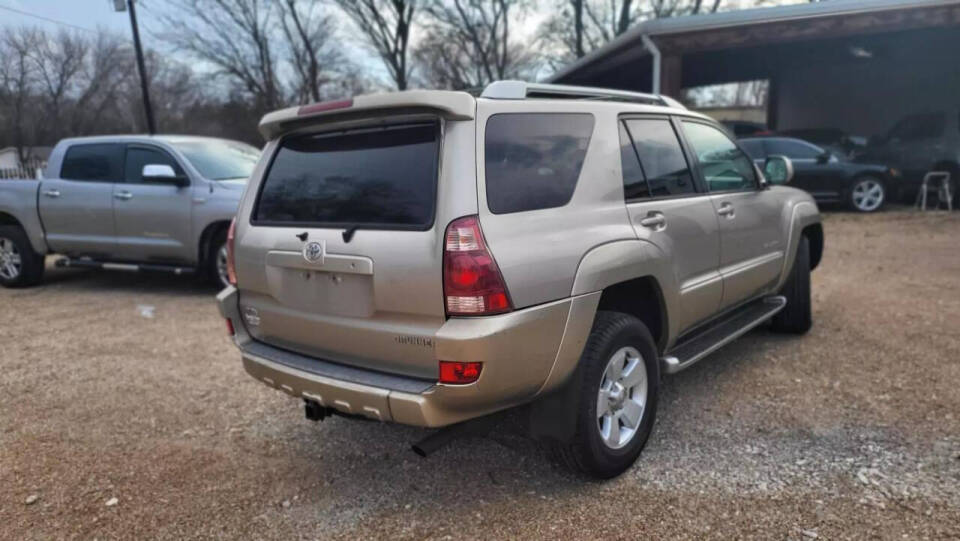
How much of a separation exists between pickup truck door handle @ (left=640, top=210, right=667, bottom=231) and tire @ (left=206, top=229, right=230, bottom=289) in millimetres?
5106

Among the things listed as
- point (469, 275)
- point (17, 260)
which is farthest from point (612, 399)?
point (17, 260)

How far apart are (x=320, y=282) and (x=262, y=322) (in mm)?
522

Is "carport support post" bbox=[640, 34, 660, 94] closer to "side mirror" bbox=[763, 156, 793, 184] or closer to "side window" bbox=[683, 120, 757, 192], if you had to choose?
"side mirror" bbox=[763, 156, 793, 184]

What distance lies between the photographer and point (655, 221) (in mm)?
3037

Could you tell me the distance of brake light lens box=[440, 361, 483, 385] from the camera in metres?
2.25

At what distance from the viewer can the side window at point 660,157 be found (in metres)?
3.16

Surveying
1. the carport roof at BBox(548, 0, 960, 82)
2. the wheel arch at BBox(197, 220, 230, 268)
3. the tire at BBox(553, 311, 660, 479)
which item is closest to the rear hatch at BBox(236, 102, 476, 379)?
the tire at BBox(553, 311, 660, 479)

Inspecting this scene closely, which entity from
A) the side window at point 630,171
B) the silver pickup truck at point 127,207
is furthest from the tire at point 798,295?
the silver pickup truck at point 127,207

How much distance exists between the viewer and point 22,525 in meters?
2.63

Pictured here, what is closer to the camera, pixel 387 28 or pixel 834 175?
pixel 834 175

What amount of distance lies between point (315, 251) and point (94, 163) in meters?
6.11

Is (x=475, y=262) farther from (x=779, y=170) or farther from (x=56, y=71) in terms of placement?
(x=56, y=71)

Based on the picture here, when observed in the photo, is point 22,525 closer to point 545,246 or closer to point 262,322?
point 262,322

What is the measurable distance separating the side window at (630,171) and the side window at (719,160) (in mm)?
780
